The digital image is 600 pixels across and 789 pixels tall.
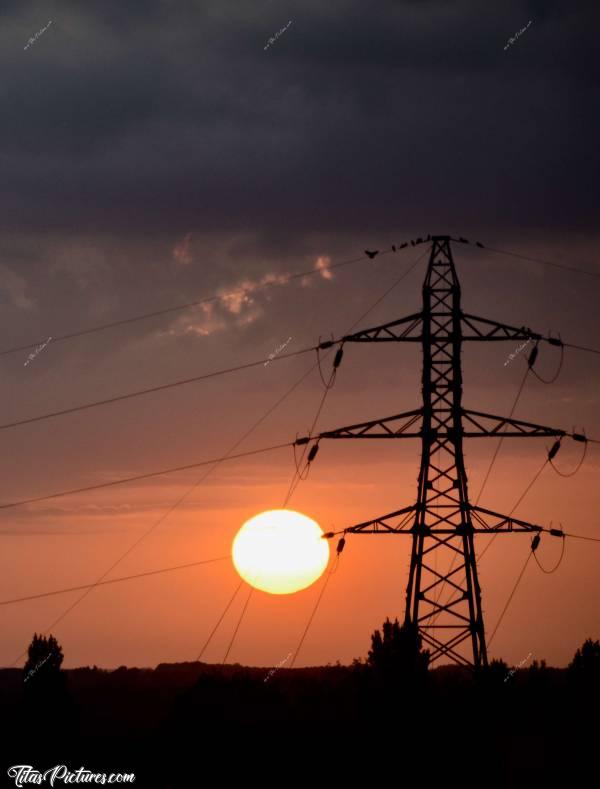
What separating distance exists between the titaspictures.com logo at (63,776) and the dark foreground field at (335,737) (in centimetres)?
60

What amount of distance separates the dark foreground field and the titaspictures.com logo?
599 mm

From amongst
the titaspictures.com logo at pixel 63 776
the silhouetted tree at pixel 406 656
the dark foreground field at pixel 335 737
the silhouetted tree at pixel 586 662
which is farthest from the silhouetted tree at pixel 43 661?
the silhouetted tree at pixel 586 662

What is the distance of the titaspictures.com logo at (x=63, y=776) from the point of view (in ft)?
159

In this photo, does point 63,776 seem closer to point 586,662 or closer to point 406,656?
point 406,656

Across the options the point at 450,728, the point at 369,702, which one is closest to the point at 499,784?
the point at 450,728

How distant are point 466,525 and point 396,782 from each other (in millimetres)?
10602

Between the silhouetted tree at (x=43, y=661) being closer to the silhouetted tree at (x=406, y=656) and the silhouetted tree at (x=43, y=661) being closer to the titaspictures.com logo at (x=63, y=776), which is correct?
the titaspictures.com logo at (x=63, y=776)

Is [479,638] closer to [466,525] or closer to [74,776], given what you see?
[466,525]

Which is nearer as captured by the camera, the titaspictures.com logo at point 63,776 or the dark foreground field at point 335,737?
the dark foreground field at point 335,737

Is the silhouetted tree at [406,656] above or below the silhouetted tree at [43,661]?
below

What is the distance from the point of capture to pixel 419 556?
41031mm

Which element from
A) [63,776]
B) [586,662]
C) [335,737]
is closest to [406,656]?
[335,737]

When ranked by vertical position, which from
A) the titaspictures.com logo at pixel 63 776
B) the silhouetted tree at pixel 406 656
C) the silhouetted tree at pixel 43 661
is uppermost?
the silhouetted tree at pixel 43 661

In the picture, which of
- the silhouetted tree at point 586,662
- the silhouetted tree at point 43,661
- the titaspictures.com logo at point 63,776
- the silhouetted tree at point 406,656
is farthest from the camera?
the silhouetted tree at point 586,662
